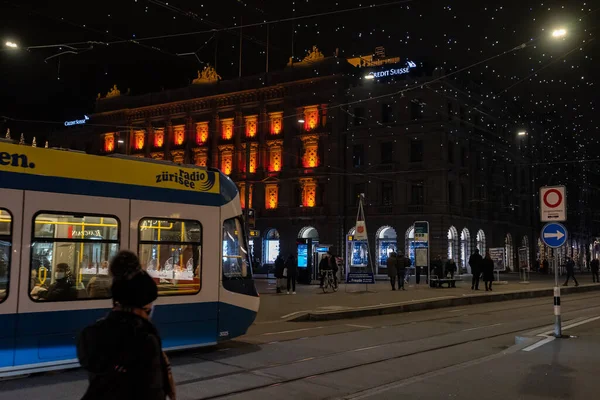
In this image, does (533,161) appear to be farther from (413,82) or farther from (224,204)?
(224,204)

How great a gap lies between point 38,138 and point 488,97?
168ft

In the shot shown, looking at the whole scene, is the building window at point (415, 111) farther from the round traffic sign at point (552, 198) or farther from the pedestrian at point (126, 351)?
the pedestrian at point (126, 351)

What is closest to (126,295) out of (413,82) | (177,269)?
(177,269)

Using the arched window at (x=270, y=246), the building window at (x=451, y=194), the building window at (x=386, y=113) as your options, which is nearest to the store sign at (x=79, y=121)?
the arched window at (x=270, y=246)

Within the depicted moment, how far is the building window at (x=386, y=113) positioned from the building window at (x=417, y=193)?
19.5 feet

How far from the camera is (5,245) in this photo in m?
7.66

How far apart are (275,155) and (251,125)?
4.07m

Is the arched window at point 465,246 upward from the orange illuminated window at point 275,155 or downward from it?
downward

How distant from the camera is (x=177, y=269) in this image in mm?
9562

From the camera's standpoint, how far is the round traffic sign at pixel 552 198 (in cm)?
1229

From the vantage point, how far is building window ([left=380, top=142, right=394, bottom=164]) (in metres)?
48.9

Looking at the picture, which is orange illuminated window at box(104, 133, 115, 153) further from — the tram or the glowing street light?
the tram

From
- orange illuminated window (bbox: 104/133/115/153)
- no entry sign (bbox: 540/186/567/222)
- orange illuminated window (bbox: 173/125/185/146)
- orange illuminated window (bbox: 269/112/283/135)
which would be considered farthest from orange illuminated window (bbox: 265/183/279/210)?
no entry sign (bbox: 540/186/567/222)

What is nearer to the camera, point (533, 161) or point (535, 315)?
point (535, 315)
